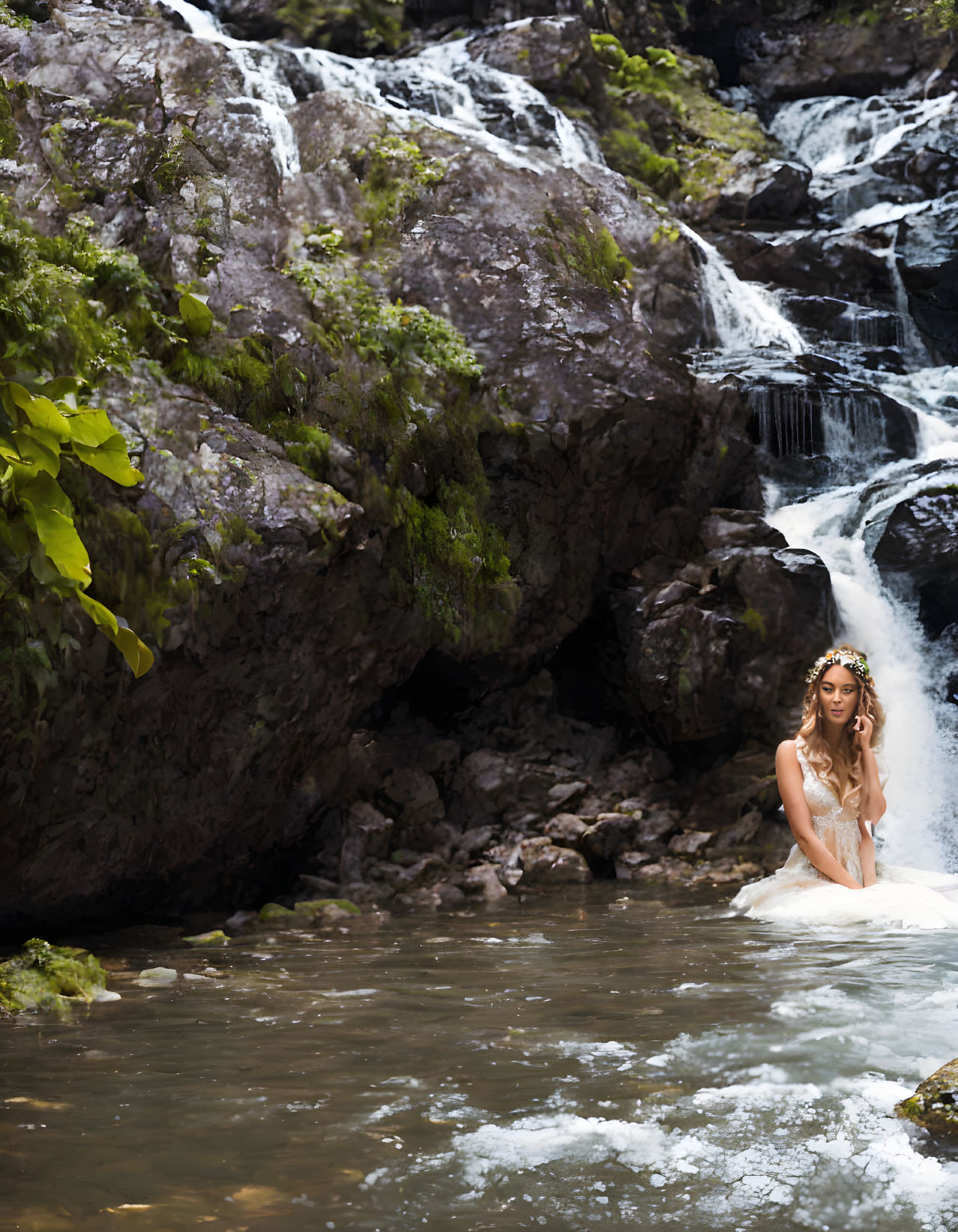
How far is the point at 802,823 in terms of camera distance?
723cm

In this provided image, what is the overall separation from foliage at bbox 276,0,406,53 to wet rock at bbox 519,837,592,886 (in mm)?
19775

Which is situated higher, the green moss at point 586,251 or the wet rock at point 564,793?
the green moss at point 586,251

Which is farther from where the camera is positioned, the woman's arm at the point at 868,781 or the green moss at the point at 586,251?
the green moss at the point at 586,251

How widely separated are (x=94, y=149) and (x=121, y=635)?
9706mm

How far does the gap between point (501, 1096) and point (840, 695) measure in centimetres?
477

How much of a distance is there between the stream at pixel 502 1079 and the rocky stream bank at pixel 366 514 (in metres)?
1.68

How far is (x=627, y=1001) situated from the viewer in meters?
5.04

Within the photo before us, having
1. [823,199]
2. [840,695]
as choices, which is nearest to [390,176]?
[840,695]

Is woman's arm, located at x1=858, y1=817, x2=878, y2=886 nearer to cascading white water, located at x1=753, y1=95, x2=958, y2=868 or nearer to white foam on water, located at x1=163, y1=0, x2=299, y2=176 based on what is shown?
cascading white water, located at x1=753, y1=95, x2=958, y2=868

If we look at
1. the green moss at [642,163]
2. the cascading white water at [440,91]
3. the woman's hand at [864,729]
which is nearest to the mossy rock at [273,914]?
the woman's hand at [864,729]

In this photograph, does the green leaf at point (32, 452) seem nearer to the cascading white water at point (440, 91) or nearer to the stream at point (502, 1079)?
the stream at point (502, 1079)

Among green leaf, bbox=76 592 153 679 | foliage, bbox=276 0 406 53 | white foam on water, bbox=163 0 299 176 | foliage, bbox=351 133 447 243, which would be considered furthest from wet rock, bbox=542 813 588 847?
foliage, bbox=276 0 406 53

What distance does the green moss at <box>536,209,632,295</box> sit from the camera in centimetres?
1423

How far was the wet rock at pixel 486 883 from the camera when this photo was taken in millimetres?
10156
